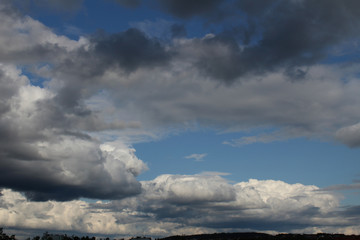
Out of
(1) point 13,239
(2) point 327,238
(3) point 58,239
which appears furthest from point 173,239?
(2) point 327,238

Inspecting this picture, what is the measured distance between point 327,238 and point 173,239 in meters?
93.6

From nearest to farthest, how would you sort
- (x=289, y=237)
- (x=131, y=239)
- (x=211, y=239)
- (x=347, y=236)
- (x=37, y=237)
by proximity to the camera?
(x=347, y=236), (x=289, y=237), (x=37, y=237), (x=131, y=239), (x=211, y=239)

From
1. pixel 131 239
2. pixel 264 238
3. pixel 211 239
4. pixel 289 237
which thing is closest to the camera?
pixel 289 237

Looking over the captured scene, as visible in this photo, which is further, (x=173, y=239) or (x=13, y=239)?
(x=173, y=239)

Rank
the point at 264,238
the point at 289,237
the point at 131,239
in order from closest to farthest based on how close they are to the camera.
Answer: the point at 289,237, the point at 264,238, the point at 131,239

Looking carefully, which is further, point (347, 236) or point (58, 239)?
point (58, 239)

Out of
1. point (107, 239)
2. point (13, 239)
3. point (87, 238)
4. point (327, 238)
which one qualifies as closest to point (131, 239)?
point (107, 239)

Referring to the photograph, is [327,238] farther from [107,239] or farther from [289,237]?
[107,239]

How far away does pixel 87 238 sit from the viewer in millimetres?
192750

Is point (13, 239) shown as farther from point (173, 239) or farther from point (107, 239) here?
point (173, 239)

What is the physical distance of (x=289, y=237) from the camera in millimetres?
138625

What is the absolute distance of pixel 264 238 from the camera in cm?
15150

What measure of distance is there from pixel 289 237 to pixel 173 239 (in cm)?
7483

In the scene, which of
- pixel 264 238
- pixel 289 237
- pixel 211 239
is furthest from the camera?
pixel 211 239
